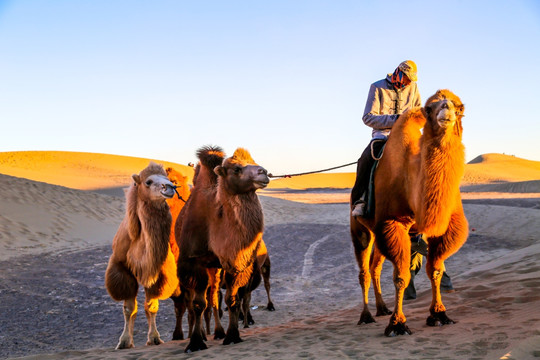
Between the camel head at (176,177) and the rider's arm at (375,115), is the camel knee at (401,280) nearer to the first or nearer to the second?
the rider's arm at (375,115)

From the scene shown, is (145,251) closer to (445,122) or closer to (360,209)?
(360,209)

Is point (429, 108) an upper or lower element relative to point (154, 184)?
upper

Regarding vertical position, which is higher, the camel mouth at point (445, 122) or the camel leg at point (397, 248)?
the camel mouth at point (445, 122)

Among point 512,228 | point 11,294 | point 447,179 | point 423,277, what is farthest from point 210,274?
point 512,228

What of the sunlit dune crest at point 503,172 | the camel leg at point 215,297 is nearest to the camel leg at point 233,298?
the camel leg at point 215,297

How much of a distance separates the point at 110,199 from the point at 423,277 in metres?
18.4

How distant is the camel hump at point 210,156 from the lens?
612cm

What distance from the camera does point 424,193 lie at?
16.0 feet

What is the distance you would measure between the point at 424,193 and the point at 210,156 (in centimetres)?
259

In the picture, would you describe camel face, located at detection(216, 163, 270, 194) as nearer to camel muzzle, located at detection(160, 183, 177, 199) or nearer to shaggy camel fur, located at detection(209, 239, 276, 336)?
camel muzzle, located at detection(160, 183, 177, 199)

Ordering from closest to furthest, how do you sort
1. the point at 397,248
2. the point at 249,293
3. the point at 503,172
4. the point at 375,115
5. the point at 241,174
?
the point at 397,248 < the point at 241,174 < the point at 375,115 < the point at 249,293 < the point at 503,172

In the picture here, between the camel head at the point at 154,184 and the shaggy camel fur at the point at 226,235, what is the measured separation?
356 mm

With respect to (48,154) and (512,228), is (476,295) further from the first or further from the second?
(48,154)

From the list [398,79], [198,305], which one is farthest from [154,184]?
[398,79]
